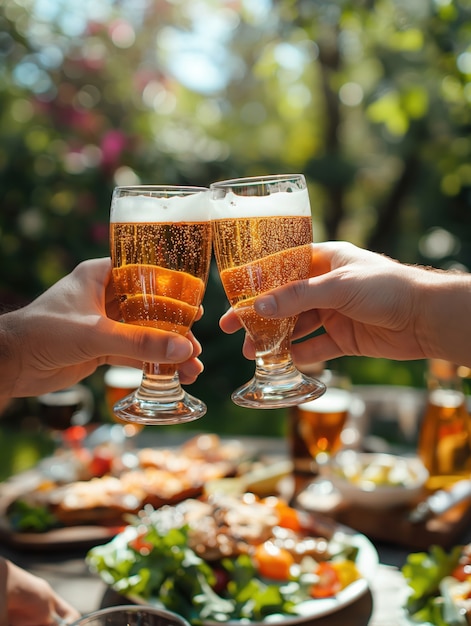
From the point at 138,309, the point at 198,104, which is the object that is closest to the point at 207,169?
the point at 138,309

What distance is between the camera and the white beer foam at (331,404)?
2590 mm

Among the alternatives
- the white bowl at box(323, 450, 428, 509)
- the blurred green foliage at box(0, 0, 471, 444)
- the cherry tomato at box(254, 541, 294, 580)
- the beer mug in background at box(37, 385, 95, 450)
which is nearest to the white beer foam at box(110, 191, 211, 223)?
the cherry tomato at box(254, 541, 294, 580)

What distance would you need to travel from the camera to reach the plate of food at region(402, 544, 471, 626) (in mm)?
1561

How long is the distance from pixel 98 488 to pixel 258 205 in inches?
60.9

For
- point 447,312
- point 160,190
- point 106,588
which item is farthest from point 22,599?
point 447,312

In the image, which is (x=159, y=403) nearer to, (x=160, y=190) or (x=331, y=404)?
(x=160, y=190)

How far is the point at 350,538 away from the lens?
6.65 feet

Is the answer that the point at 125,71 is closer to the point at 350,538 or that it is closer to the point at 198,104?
the point at 350,538

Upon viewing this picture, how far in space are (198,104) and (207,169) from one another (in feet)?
37.0

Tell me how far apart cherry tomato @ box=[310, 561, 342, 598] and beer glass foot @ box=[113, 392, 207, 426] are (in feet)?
2.27

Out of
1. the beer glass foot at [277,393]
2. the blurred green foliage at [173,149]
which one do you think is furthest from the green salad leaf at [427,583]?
the blurred green foliage at [173,149]

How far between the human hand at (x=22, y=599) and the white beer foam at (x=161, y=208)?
2.64 feet

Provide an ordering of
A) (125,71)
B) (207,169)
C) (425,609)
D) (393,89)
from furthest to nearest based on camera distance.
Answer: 1. (125,71)
2. (207,169)
3. (393,89)
4. (425,609)

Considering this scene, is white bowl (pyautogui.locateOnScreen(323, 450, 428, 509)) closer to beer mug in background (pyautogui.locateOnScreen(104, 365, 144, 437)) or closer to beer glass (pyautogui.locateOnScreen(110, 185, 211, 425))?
beer mug in background (pyautogui.locateOnScreen(104, 365, 144, 437))
